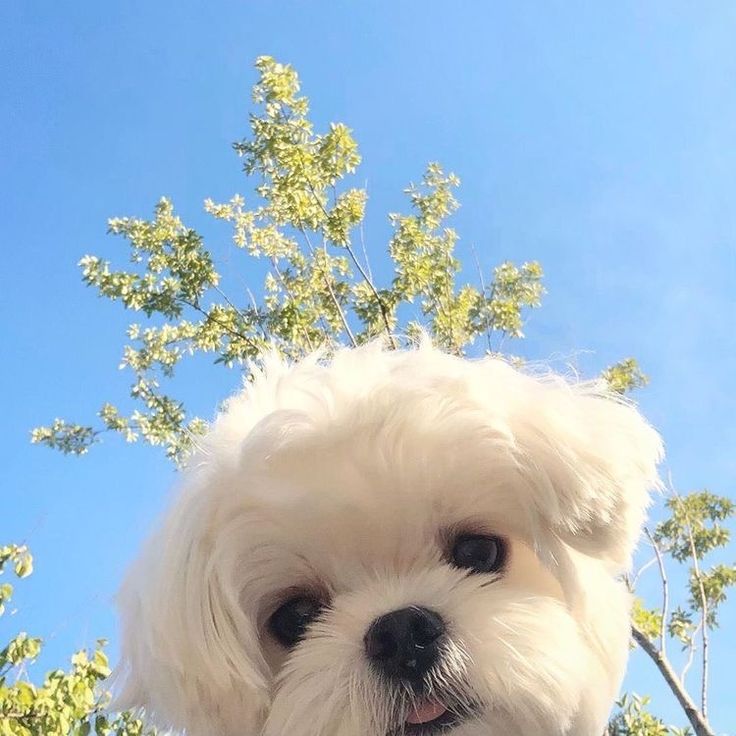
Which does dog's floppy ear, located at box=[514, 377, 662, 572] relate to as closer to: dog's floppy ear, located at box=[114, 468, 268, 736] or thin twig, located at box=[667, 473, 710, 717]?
dog's floppy ear, located at box=[114, 468, 268, 736]

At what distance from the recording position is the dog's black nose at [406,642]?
5.17ft

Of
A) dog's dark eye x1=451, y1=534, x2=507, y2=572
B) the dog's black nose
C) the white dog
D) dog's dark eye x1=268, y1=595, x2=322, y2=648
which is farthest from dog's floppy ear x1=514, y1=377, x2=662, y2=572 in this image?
dog's dark eye x1=268, y1=595, x2=322, y2=648

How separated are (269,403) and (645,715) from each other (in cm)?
568

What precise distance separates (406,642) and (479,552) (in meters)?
0.35

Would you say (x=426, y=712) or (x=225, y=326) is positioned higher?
(x=225, y=326)

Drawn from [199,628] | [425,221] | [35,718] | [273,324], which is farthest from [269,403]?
[425,221]

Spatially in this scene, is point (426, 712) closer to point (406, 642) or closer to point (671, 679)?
point (406, 642)

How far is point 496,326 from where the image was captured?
8.05m

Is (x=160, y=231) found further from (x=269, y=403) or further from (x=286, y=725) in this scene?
(x=286, y=725)

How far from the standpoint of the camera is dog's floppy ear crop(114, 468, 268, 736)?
167 cm

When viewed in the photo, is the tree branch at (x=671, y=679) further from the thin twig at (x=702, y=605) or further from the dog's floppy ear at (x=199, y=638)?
the dog's floppy ear at (x=199, y=638)

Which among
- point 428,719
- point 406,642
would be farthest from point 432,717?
point 406,642

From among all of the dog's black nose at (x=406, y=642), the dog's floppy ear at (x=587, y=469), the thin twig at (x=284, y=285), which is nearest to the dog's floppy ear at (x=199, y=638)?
the dog's black nose at (x=406, y=642)

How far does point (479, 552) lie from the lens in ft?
6.14
